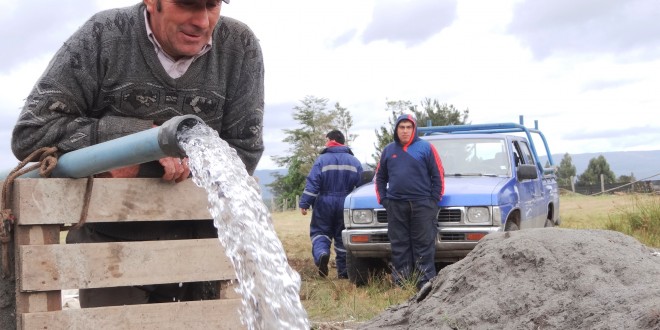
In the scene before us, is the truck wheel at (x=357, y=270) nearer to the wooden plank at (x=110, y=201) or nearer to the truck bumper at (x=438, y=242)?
the truck bumper at (x=438, y=242)

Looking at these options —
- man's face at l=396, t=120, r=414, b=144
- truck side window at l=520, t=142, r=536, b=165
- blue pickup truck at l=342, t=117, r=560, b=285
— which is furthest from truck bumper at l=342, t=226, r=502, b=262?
truck side window at l=520, t=142, r=536, b=165

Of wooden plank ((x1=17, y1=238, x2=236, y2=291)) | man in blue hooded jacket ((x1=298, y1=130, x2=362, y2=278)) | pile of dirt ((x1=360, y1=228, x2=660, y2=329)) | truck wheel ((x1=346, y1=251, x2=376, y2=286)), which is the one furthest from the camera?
man in blue hooded jacket ((x1=298, y1=130, x2=362, y2=278))

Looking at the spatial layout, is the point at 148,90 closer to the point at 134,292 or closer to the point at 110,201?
the point at 110,201

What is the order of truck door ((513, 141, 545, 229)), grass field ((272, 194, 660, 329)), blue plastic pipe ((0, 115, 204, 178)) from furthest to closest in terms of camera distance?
truck door ((513, 141, 545, 229)) < grass field ((272, 194, 660, 329)) < blue plastic pipe ((0, 115, 204, 178))

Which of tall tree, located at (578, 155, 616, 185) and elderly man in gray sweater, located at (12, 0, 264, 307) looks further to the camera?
tall tree, located at (578, 155, 616, 185)

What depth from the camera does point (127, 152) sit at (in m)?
2.53

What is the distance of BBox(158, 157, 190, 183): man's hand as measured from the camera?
2912 mm

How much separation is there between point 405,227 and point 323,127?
42705 millimetres

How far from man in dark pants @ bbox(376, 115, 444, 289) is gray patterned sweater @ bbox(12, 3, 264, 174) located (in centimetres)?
567

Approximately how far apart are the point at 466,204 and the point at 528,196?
1.46 m

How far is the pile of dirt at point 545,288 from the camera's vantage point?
183 inches

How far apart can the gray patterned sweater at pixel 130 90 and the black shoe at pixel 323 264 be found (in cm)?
720

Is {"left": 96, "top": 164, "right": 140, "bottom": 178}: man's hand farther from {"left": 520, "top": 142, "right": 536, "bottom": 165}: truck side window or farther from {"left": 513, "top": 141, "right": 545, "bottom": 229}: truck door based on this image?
{"left": 520, "top": 142, "right": 536, "bottom": 165}: truck side window

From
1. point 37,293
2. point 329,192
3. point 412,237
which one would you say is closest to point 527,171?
point 412,237
